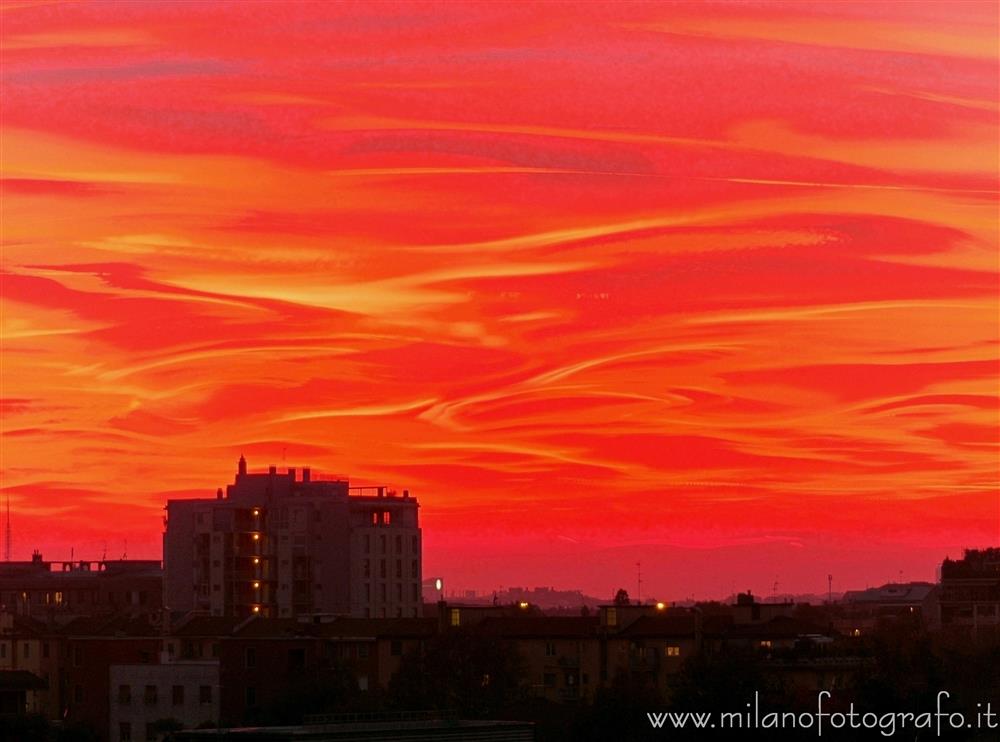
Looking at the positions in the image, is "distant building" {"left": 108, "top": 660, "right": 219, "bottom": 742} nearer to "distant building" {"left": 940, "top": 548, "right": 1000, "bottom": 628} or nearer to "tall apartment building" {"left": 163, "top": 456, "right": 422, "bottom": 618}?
"tall apartment building" {"left": 163, "top": 456, "right": 422, "bottom": 618}

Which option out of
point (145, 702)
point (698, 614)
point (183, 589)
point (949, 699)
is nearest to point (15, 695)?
point (145, 702)

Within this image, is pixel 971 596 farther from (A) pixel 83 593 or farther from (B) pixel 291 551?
(A) pixel 83 593

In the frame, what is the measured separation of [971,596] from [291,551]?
52773 mm

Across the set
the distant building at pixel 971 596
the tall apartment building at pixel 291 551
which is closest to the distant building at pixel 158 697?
the tall apartment building at pixel 291 551

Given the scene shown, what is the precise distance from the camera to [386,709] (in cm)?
→ 9062

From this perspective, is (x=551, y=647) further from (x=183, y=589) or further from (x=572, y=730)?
(x=183, y=589)

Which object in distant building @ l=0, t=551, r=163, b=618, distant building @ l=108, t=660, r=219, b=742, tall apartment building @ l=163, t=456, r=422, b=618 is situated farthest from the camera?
distant building @ l=0, t=551, r=163, b=618

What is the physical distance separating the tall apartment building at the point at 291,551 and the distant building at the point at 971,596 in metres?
41.5

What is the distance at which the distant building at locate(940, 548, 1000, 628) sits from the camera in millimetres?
164500

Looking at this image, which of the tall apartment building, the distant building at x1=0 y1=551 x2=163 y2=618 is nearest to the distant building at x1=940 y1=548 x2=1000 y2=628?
the tall apartment building

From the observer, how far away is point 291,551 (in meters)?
160

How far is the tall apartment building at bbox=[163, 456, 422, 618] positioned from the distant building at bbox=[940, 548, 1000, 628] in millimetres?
41503

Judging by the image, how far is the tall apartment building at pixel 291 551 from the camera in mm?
158875

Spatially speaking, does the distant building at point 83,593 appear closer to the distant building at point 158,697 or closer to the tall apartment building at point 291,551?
the tall apartment building at point 291,551
